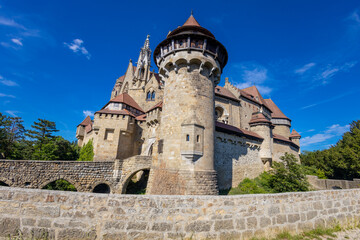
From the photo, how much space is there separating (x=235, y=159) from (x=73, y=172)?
15356mm

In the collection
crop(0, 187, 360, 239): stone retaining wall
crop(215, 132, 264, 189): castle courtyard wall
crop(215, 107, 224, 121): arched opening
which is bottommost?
crop(0, 187, 360, 239): stone retaining wall

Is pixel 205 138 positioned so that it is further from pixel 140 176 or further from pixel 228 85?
pixel 228 85

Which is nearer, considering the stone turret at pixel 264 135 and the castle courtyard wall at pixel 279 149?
the stone turret at pixel 264 135

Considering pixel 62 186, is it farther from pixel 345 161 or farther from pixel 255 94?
pixel 345 161

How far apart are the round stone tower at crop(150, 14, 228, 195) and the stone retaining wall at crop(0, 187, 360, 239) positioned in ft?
22.0

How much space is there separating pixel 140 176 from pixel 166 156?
9938mm

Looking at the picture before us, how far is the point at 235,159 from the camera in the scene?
16.6 m

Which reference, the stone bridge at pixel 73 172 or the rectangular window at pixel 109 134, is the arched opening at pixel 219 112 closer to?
the stone bridge at pixel 73 172

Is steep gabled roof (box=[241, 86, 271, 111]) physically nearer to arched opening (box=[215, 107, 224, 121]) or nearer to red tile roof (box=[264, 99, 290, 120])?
red tile roof (box=[264, 99, 290, 120])

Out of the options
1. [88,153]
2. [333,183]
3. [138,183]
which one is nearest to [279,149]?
[333,183]

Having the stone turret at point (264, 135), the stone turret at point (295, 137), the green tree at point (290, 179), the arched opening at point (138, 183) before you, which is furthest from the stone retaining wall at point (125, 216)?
the stone turret at point (295, 137)

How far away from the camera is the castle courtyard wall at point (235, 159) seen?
15133mm

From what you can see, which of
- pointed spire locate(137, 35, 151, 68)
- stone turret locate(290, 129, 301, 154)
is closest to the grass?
pointed spire locate(137, 35, 151, 68)

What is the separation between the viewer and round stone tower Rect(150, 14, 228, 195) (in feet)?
34.5
